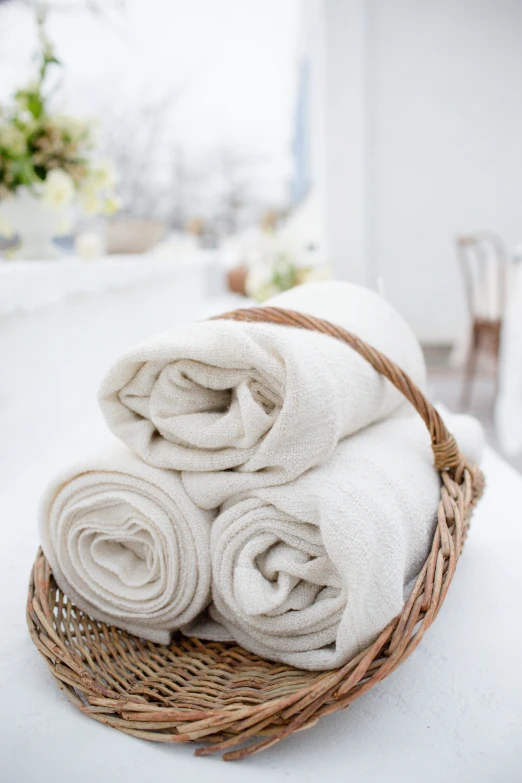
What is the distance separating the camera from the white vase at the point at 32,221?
1314mm

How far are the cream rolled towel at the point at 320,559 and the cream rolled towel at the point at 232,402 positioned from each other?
0.02 m

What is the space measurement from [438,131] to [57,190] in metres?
3.15

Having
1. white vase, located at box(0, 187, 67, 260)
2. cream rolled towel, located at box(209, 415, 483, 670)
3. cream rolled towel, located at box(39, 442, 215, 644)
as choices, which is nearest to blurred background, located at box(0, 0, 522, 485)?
Result: white vase, located at box(0, 187, 67, 260)

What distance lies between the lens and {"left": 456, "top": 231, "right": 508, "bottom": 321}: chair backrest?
265 cm

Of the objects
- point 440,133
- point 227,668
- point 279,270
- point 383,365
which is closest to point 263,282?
point 279,270

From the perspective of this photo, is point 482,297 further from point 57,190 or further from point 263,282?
point 57,190

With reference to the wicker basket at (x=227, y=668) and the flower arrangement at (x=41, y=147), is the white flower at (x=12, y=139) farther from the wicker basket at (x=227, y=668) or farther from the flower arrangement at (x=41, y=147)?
the wicker basket at (x=227, y=668)

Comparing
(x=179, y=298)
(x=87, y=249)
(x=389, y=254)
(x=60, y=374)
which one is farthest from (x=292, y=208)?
(x=60, y=374)

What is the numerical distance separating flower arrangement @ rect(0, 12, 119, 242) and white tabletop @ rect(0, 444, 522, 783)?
0.88m

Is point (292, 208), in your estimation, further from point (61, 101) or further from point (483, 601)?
point (483, 601)

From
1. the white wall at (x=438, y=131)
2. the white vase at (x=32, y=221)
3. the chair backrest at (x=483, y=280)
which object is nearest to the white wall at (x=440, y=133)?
the white wall at (x=438, y=131)

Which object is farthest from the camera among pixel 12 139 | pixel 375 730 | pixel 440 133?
pixel 440 133

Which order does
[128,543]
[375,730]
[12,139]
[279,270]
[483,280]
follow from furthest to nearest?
[483,280] → [279,270] → [12,139] → [128,543] → [375,730]

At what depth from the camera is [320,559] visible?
0.49 metres
